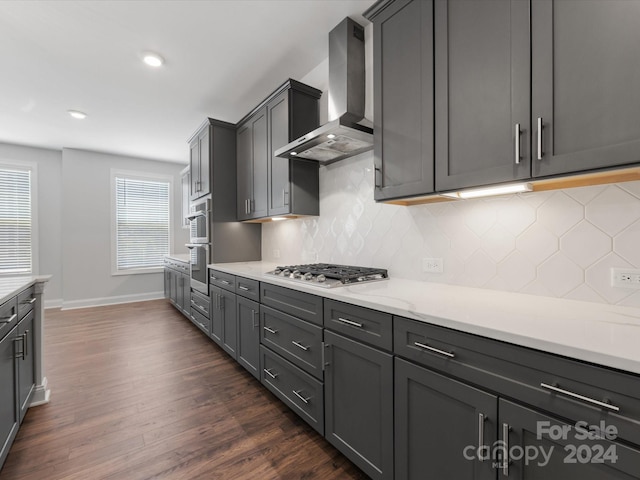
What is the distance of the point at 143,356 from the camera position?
306 centimetres

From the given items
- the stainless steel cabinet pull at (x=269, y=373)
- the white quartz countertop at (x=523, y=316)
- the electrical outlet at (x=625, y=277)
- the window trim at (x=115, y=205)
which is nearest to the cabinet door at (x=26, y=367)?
the stainless steel cabinet pull at (x=269, y=373)

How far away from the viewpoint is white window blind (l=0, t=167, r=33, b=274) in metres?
4.82

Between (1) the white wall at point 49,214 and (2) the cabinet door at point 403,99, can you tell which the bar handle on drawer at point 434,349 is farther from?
(1) the white wall at point 49,214

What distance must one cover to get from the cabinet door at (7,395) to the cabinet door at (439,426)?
1.93 m

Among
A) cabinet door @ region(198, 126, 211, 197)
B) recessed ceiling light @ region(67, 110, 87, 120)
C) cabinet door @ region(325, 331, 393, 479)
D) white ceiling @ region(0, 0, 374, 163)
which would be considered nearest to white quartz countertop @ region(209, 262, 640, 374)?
cabinet door @ region(325, 331, 393, 479)

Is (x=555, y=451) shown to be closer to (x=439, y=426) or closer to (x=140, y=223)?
(x=439, y=426)

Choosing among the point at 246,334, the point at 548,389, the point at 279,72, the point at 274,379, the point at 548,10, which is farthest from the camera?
the point at 279,72

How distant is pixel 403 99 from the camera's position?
1.63 m

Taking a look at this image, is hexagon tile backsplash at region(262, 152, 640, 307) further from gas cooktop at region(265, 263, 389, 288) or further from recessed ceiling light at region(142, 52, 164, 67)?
recessed ceiling light at region(142, 52, 164, 67)

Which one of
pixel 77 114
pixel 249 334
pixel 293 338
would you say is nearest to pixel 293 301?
pixel 293 338

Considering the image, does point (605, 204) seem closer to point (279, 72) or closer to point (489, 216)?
point (489, 216)

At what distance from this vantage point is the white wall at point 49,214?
5.06 meters

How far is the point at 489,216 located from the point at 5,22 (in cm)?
355

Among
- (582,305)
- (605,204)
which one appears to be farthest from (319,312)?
(605,204)
